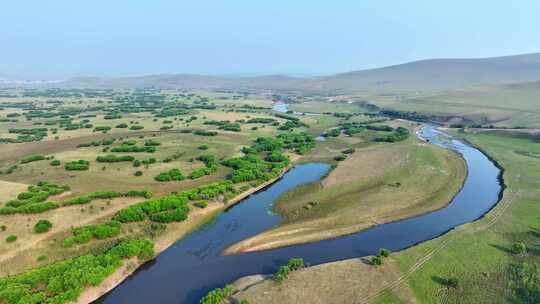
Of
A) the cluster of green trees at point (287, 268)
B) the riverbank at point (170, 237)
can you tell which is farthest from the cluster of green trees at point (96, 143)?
the cluster of green trees at point (287, 268)

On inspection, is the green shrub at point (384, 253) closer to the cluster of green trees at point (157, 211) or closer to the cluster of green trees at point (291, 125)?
the cluster of green trees at point (157, 211)

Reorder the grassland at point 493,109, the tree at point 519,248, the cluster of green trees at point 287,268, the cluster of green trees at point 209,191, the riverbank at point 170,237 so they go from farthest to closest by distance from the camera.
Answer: the grassland at point 493,109 → the cluster of green trees at point 209,191 → the tree at point 519,248 → the cluster of green trees at point 287,268 → the riverbank at point 170,237

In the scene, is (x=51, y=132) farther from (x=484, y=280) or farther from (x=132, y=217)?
(x=484, y=280)

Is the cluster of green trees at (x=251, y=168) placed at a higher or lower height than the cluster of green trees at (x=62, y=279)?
higher

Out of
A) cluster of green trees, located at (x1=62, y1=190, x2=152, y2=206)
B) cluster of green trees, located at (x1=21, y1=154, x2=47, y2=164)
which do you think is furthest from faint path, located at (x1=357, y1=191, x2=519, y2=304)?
cluster of green trees, located at (x1=21, y1=154, x2=47, y2=164)

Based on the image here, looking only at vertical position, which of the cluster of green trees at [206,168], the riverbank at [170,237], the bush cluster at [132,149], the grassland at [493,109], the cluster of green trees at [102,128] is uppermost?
the grassland at [493,109]

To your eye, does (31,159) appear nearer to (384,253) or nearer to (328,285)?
(328,285)

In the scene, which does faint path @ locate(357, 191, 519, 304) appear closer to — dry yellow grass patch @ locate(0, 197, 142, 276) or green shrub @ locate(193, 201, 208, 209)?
green shrub @ locate(193, 201, 208, 209)

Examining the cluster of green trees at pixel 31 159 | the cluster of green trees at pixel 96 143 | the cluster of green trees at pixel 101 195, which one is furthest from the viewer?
the cluster of green trees at pixel 96 143
